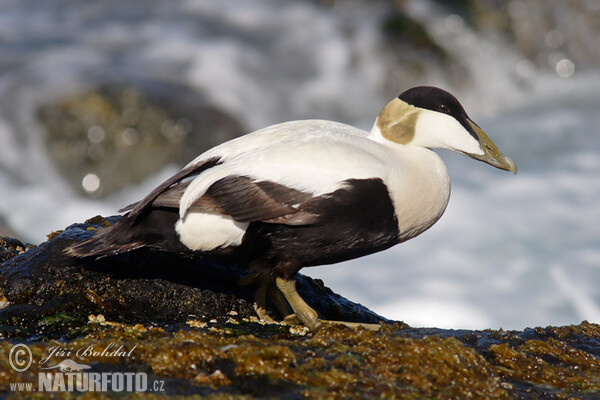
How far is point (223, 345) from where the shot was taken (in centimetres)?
286

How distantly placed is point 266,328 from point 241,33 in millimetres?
11579

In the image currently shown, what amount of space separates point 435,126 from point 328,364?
1783 millimetres

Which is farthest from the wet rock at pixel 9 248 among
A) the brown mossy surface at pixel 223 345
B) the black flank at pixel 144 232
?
the black flank at pixel 144 232

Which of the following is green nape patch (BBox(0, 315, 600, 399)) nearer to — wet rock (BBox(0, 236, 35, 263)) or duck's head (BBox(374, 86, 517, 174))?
wet rock (BBox(0, 236, 35, 263))

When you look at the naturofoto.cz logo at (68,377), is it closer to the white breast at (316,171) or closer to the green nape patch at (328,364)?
the green nape patch at (328,364)

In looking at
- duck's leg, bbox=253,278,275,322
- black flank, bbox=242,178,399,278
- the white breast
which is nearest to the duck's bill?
the white breast

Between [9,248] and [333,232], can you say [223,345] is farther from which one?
[9,248]

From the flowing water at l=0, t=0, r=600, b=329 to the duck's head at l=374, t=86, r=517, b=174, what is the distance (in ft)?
17.6

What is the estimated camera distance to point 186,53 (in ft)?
44.0

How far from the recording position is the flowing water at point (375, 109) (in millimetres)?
9773

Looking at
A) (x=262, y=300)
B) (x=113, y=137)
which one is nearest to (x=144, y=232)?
(x=262, y=300)

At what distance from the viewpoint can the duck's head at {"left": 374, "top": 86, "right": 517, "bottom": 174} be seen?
13.4ft

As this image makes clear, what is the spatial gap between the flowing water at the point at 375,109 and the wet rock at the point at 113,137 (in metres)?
0.17

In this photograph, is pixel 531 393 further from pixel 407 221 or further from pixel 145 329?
pixel 145 329
